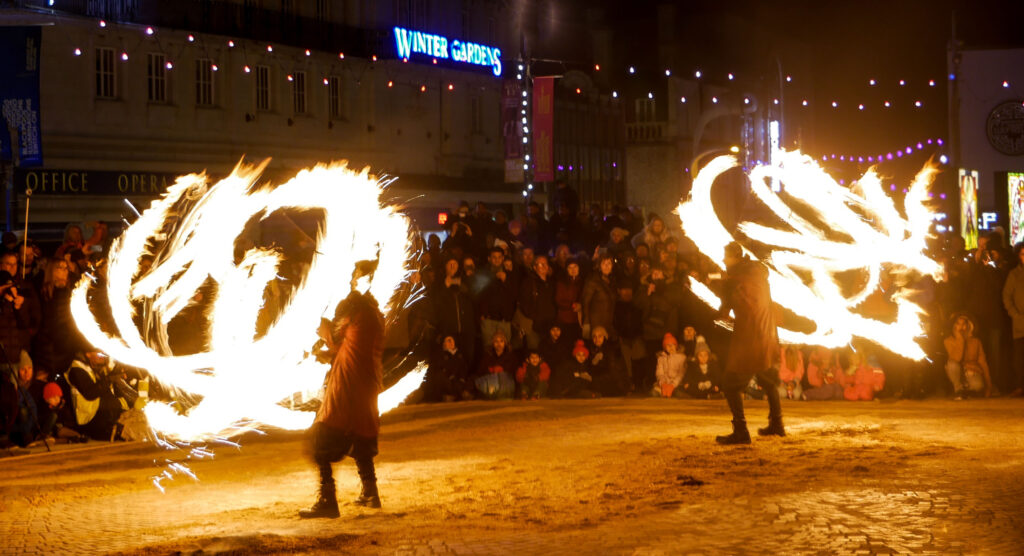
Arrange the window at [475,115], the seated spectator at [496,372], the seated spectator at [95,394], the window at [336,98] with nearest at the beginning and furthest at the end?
the seated spectator at [95,394]
the seated spectator at [496,372]
the window at [336,98]
the window at [475,115]

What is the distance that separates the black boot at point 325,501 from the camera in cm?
916

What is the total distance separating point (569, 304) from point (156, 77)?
1602 centimetres

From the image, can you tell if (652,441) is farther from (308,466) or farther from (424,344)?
(424,344)

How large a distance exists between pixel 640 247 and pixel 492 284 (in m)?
2.01

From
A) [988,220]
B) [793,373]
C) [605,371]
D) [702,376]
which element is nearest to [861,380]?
[793,373]

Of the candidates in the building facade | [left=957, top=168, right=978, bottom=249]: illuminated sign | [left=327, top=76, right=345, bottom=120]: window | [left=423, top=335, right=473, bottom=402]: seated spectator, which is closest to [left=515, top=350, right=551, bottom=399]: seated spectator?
[left=423, top=335, right=473, bottom=402]: seated spectator

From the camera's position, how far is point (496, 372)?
54.0 ft

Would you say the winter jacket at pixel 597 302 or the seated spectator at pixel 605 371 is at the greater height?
the winter jacket at pixel 597 302

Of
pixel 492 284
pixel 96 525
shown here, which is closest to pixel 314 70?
pixel 492 284

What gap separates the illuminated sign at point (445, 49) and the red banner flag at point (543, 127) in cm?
808

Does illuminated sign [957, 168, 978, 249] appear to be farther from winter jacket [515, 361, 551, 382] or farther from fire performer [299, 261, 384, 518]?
fire performer [299, 261, 384, 518]

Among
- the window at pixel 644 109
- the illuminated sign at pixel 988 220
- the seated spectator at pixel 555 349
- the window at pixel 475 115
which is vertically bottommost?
the seated spectator at pixel 555 349

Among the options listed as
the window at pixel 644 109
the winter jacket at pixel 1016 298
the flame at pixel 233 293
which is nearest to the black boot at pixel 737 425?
the flame at pixel 233 293

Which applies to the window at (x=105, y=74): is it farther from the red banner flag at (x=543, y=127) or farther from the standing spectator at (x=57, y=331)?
the standing spectator at (x=57, y=331)
